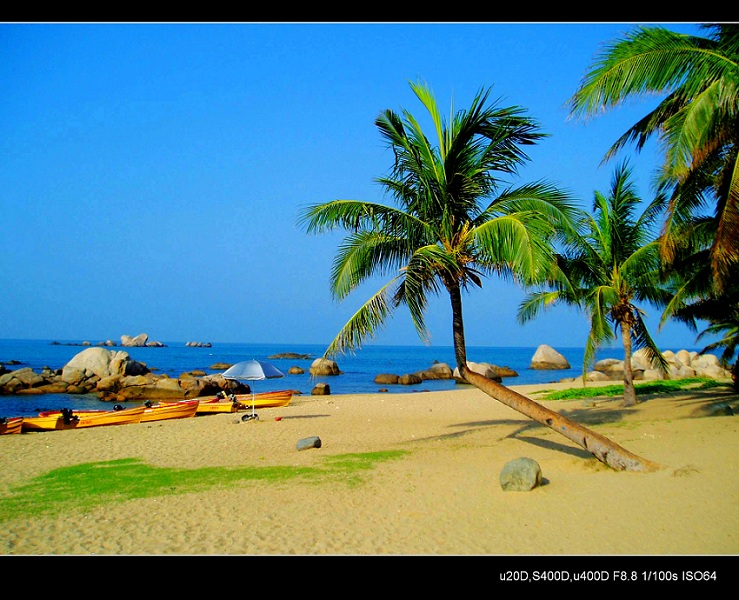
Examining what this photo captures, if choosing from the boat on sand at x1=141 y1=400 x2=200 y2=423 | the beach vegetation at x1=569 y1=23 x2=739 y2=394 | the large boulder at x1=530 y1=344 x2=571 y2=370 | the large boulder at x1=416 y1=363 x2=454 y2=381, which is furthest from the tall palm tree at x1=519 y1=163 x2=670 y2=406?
the large boulder at x1=530 y1=344 x2=571 y2=370

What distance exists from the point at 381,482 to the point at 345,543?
113 inches

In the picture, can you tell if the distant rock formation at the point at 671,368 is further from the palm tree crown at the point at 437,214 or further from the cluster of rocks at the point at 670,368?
the palm tree crown at the point at 437,214

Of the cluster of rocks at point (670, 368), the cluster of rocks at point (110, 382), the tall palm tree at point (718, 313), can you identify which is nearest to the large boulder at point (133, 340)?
the cluster of rocks at point (110, 382)

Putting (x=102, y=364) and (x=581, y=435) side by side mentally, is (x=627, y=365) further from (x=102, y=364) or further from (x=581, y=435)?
(x=102, y=364)

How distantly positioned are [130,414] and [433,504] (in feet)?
55.5

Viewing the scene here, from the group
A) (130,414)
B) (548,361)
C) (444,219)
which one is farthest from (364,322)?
(548,361)

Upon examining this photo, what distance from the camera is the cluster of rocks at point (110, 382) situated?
34.5 meters

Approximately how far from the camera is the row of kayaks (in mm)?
19128

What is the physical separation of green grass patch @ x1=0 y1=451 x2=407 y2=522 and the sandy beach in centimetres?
25

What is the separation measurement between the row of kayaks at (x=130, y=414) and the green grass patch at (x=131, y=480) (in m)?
8.45

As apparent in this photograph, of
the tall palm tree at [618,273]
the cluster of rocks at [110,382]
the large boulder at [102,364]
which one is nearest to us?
the tall palm tree at [618,273]

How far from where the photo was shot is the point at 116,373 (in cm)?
4275

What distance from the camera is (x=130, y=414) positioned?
2125 cm

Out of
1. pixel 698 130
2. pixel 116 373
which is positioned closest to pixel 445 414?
pixel 698 130
